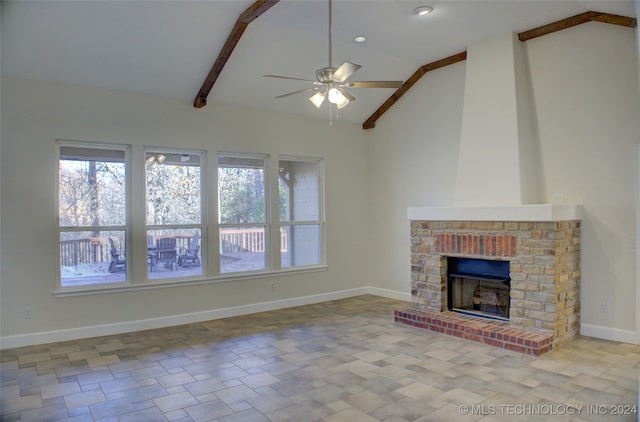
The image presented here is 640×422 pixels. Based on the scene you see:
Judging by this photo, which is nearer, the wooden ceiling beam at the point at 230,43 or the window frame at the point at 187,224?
the wooden ceiling beam at the point at 230,43

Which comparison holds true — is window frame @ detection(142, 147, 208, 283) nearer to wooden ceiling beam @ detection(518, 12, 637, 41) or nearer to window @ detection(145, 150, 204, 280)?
window @ detection(145, 150, 204, 280)

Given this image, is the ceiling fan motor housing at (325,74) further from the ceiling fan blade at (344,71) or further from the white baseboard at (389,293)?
the white baseboard at (389,293)

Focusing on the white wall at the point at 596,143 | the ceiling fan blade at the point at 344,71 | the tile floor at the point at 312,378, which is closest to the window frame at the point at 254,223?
the tile floor at the point at 312,378

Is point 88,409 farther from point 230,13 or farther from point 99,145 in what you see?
point 230,13

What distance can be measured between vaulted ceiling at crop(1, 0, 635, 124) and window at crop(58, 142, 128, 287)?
2.90 ft

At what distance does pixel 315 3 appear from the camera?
14.2ft

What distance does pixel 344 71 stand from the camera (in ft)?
11.3

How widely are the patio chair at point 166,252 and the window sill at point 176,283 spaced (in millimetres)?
258

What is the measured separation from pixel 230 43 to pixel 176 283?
304cm

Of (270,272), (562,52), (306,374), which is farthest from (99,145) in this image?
(562,52)

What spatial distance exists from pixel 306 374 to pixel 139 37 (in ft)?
12.5

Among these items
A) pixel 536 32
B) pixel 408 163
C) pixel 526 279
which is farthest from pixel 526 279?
pixel 536 32

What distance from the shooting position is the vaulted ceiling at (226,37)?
4.11m

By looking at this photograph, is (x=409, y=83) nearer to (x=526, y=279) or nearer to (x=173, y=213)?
(x=526, y=279)
